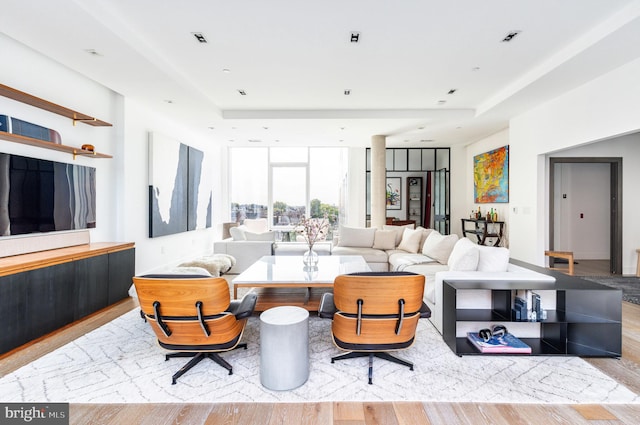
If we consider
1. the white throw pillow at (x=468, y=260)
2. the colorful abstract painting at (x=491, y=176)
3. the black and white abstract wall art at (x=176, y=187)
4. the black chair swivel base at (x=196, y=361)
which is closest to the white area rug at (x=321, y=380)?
the black chair swivel base at (x=196, y=361)

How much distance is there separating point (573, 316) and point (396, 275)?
5.88 feet

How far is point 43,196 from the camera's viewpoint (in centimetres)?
337

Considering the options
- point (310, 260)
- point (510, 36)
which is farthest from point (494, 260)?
point (510, 36)

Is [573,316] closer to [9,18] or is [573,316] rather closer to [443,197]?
[9,18]

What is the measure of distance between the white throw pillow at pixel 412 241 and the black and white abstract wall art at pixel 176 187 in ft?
14.1

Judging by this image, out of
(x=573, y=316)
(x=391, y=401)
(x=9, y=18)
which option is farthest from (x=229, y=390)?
(x=9, y=18)

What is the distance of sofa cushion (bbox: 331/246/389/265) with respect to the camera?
512 cm

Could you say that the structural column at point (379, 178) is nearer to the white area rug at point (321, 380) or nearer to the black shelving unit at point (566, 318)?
the black shelving unit at point (566, 318)

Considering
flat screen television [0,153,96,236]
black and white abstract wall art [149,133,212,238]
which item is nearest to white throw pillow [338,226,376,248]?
black and white abstract wall art [149,133,212,238]

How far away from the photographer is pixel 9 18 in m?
2.55

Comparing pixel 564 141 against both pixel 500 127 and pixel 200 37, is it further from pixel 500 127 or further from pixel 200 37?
pixel 200 37

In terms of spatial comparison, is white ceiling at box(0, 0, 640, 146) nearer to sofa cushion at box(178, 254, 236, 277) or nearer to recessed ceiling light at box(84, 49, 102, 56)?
recessed ceiling light at box(84, 49, 102, 56)

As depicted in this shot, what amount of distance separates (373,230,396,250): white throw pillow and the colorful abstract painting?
2709 mm

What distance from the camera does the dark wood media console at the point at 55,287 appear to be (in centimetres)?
257
